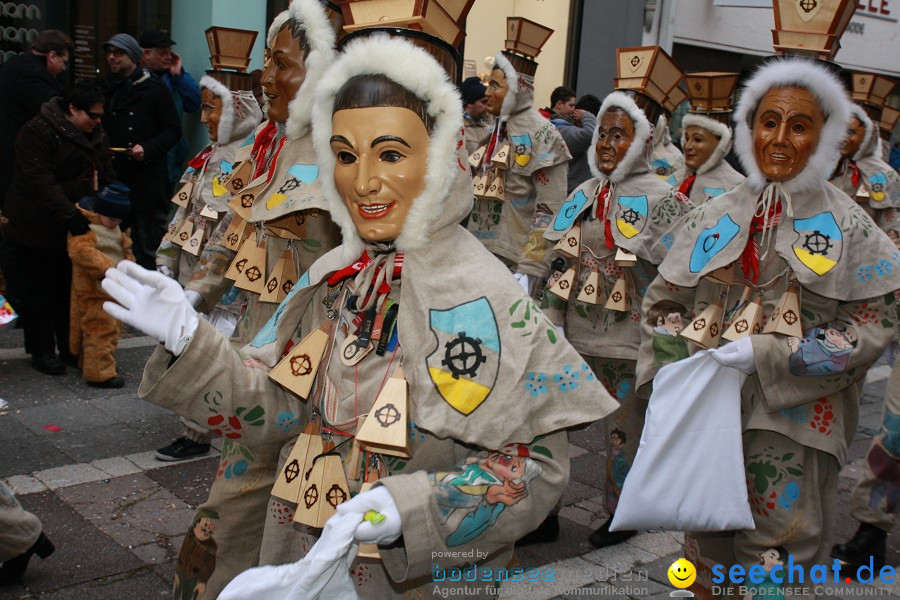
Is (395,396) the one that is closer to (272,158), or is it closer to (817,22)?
(272,158)

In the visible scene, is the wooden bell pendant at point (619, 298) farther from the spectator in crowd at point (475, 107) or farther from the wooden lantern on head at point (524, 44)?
the spectator in crowd at point (475, 107)

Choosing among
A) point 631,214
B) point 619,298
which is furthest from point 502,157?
point 619,298

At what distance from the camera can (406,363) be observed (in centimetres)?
241

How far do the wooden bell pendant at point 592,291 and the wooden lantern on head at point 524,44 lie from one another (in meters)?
2.74

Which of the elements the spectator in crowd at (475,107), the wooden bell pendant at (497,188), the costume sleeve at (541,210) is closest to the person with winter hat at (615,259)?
the costume sleeve at (541,210)

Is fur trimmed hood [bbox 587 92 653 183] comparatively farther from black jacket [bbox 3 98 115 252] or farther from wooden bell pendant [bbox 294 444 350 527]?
black jacket [bbox 3 98 115 252]

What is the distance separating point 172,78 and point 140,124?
2.76ft

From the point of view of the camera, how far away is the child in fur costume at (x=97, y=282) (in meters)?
6.61

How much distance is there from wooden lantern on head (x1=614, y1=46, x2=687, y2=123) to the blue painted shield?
2007mm

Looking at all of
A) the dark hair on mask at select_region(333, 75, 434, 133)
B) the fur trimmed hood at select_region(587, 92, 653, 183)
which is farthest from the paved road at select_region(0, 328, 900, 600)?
the dark hair on mask at select_region(333, 75, 434, 133)

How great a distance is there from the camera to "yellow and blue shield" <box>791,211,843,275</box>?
352cm

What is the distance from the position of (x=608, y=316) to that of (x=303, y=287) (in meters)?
2.70

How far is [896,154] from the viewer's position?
476 inches

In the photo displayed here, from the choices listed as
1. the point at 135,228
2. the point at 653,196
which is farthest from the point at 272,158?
the point at 135,228
